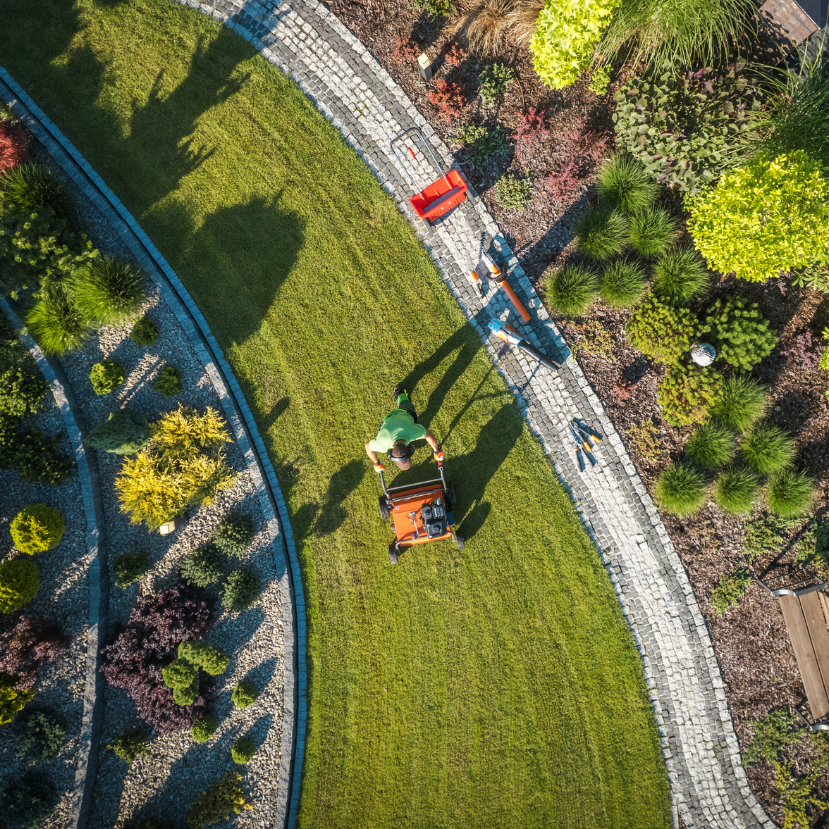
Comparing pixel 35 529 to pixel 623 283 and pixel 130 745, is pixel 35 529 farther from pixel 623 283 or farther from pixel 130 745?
pixel 623 283

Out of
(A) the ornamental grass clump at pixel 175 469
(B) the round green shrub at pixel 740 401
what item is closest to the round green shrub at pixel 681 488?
(B) the round green shrub at pixel 740 401

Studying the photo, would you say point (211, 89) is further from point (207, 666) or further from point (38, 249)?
point (207, 666)

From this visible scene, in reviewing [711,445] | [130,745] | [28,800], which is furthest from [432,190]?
[28,800]

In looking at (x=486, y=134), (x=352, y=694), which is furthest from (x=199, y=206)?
(x=352, y=694)

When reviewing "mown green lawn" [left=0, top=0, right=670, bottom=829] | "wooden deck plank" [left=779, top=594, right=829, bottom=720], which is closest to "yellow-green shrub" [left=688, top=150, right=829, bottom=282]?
"mown green lawn" [left=0, top=0, right=670, bottom=829]

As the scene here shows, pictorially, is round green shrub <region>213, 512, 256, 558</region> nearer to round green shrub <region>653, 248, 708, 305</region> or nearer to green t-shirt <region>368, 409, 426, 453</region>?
green t-shirt <region>368, 409, 426, 453</region>

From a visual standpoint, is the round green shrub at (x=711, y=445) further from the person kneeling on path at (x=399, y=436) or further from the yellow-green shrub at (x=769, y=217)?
the person kneeling on path at (x=399, y=436)
